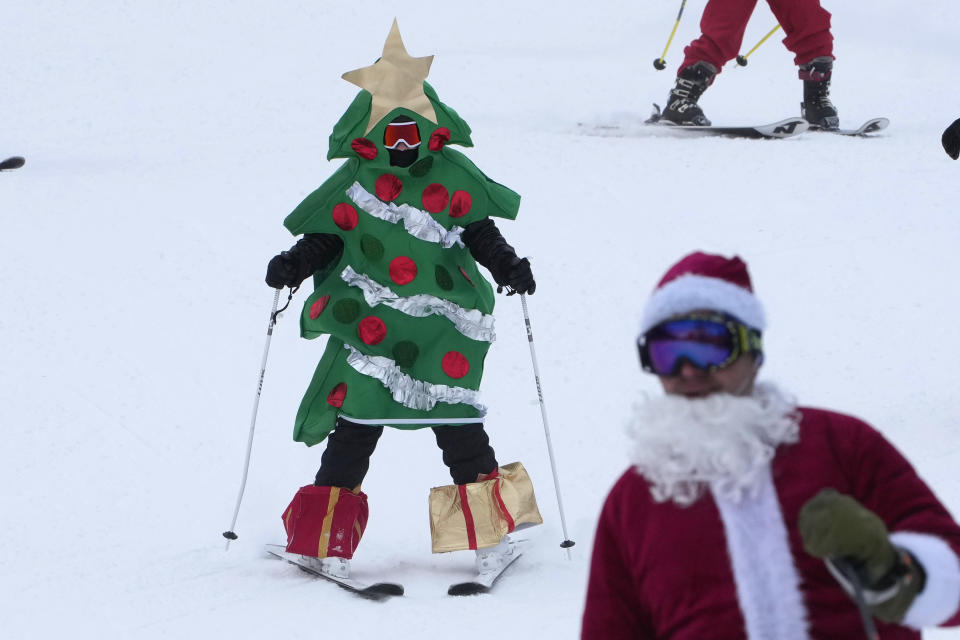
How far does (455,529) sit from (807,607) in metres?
2.51

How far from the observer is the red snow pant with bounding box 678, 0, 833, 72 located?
912cm

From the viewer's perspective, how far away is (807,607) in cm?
196

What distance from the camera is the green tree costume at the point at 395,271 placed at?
14.2 feet

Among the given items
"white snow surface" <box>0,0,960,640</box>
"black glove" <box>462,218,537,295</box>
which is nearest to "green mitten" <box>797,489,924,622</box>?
"white snow surface" <box>0,0,960,640</box>

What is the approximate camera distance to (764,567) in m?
1.96

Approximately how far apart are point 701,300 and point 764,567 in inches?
15.4

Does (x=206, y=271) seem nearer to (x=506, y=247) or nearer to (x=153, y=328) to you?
(x=153, y=328)

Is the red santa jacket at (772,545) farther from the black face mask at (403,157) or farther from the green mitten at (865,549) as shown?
the black face mask at (403,157)

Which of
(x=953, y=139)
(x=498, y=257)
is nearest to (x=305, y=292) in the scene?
(x=498, y=257)

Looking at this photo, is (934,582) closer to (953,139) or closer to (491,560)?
(491,560)

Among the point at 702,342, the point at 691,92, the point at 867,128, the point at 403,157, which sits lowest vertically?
the point at 702,342

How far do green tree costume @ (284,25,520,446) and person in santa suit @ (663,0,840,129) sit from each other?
205 inches

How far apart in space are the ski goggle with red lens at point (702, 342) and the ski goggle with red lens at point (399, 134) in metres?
2.39

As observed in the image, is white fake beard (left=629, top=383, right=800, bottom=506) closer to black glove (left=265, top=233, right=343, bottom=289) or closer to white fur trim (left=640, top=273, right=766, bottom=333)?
white fur trim (left=640, top=273, right=766, bottom=333)
